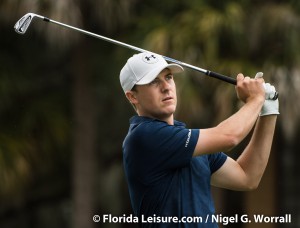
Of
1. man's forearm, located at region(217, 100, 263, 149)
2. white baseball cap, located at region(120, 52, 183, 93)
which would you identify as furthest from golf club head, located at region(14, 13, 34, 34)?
man's forearm, located at region(217, 100, 263, 149)

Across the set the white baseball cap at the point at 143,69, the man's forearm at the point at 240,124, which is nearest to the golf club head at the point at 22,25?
the white baseball cap at the point at 143,69

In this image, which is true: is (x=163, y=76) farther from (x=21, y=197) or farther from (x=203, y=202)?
(x=21, y=197)

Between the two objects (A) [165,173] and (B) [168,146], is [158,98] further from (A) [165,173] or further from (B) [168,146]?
(A) [165,173]

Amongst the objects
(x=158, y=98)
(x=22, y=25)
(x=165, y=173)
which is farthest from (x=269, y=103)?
(x=22, y=25)

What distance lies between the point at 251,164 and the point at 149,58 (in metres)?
0.73

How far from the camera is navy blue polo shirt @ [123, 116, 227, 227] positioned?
15.2 feet

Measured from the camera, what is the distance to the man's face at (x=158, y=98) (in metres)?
4.78

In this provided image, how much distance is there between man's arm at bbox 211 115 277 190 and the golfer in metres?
0.20

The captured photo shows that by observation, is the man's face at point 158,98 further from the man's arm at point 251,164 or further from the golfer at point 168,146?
the man's arm at point 251,164

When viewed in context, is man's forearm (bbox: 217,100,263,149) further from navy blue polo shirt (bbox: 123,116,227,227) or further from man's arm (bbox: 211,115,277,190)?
man's arm (bbox: 211,115,277,190)

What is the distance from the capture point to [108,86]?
44.4 feet

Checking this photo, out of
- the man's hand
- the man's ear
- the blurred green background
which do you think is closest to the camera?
the man's hand

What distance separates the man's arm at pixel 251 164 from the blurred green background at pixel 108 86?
18.7 ft

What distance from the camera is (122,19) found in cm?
1246
